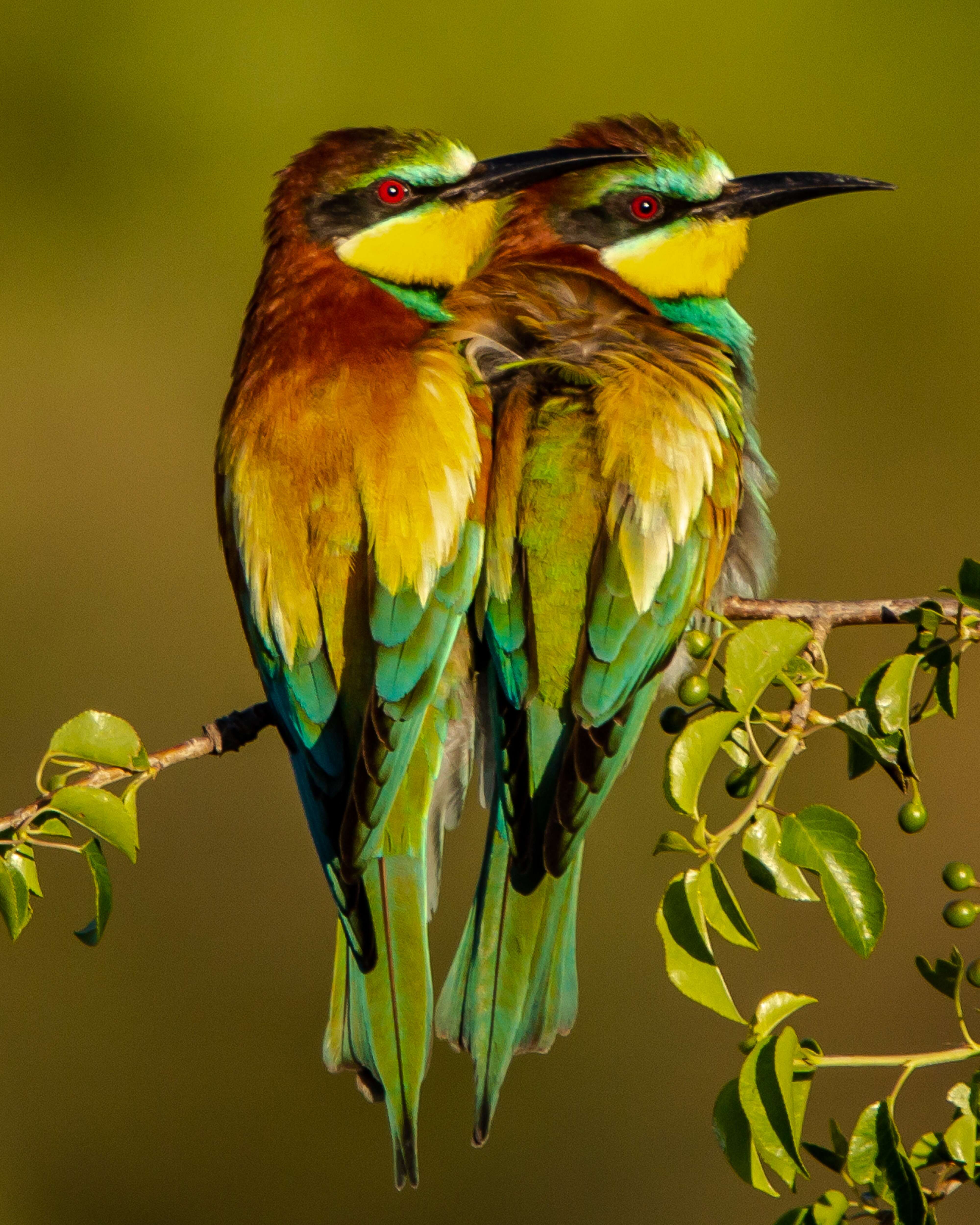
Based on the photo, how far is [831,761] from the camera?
3.62m

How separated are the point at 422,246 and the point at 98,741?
1.02m

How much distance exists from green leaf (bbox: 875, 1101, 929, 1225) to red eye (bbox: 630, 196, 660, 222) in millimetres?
1468

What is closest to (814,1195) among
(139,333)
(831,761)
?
(831,761)

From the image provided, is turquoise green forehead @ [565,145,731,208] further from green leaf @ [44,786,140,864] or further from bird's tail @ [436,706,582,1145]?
green leaf @ [44,786,140,864]

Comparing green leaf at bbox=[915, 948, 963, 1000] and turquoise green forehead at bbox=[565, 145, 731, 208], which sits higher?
turquoise green forehead at bbox=[565, 145, 731, 208]

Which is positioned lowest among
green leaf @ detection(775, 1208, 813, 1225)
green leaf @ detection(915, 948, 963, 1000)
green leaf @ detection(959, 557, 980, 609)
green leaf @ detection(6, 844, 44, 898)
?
green leaf @ detection(775, 1208, 813, 1225)

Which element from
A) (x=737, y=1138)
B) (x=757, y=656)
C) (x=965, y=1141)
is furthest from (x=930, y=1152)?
(x=757, y=656)

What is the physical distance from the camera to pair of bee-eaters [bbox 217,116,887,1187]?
1712mm

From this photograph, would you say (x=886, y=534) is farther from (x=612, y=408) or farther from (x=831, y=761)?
(x=612, y=408)

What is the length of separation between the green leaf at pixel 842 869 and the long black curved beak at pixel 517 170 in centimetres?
128

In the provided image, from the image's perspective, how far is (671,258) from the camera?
7.60 ft

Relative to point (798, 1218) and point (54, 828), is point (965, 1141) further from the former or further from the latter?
point (54, 828)

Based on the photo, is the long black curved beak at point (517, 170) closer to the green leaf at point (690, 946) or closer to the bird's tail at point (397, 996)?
the bird's tail at point (397, 996)

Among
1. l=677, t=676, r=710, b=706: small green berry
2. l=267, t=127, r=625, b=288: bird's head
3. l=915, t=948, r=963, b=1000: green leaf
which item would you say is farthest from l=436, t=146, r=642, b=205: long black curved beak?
l=915, t=948, r=963, b=1000: green leaf
